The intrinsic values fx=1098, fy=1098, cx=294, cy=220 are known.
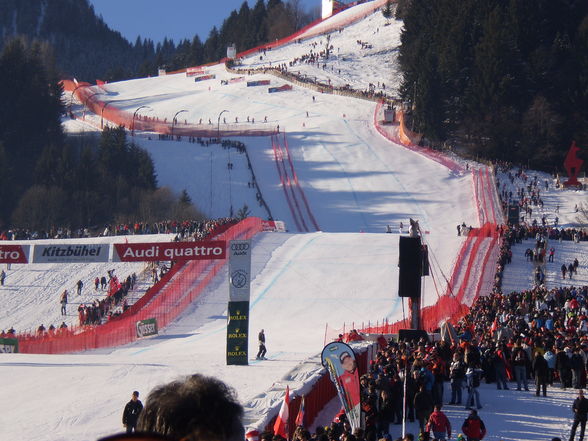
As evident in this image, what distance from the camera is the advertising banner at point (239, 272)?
22312mm

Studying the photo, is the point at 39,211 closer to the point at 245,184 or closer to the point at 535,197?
the point at 245,184

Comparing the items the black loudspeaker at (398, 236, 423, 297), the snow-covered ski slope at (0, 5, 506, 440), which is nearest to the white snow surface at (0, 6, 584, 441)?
the snow-covered ski slope at (0, 5, 506, 440)

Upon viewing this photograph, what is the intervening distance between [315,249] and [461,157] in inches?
966

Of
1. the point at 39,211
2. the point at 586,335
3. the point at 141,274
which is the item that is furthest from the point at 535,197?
the point at 586,335

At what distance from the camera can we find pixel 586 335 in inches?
721

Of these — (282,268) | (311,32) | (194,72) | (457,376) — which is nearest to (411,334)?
(457,376)

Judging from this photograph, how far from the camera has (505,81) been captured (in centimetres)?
6862

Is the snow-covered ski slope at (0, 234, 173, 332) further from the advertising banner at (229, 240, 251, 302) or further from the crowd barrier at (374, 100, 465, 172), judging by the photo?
the crowd barrier at (374, 100, 465, 172)

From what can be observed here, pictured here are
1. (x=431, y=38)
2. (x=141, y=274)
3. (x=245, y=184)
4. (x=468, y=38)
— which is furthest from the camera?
(x=431, y=38)

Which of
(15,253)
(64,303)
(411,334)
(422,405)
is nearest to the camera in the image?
(422,405)

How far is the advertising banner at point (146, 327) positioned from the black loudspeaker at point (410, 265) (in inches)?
404

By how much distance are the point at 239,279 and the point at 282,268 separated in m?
14.9

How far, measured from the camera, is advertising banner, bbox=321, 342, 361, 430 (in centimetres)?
998

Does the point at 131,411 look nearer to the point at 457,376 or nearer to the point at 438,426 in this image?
the point at 438,426
